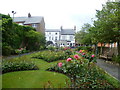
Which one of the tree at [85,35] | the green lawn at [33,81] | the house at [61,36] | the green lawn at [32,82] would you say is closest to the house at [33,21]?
the tree at [85,35]

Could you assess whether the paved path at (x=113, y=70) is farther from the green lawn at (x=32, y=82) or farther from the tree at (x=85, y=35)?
the tree at (x=85, y=35)

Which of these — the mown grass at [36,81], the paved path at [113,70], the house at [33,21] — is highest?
the house at [33,21]

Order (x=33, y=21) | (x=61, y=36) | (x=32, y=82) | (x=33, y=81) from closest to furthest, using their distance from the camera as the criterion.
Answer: (x=32, y=82) → (x=33, y=81) → (x=33, y=21) → (x=61, y=36)

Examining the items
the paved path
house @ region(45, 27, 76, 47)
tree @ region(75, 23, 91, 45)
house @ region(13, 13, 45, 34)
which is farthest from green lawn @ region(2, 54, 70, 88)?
house @ region(45, 27, 76, 47)

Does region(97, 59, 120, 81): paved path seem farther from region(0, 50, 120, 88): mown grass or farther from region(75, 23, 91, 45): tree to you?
region(75, 23, 91, 45): tree

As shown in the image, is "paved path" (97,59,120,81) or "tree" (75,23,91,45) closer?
"paved path" (97,59,120,81)

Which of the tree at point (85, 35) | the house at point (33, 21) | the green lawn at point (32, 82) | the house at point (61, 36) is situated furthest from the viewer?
the house at point (61, 36)

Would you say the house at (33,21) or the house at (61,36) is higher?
the house at (33,21)

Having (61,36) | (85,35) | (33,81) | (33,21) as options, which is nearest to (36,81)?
(33,81)

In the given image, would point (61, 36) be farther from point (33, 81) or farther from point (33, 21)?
point (33, 81)

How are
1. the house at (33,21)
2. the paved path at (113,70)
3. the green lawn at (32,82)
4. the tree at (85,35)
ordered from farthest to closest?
1. the house at (33,21)
2. the tree at (85,35)
3. the paved path at (113,70)
4. the green lawn at (32,82)

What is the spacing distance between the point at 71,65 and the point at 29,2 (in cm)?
686

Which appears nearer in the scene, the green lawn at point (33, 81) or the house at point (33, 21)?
the green lawn at point (33, 81)

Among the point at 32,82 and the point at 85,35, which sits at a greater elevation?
the point at 85,35
